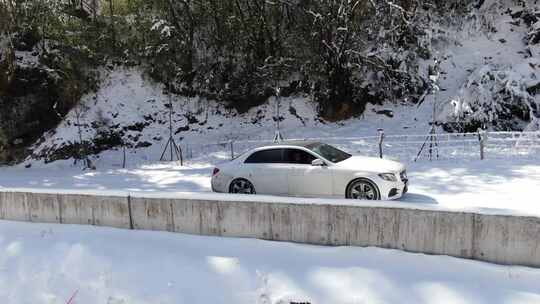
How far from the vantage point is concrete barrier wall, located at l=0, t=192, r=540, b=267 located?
605 cm

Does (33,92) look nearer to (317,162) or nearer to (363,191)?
(317,162)

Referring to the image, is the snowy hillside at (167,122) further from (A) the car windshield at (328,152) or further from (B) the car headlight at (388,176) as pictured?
(B) the car headlight at (388,176)

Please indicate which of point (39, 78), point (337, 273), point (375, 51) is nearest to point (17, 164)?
point (39, 78)

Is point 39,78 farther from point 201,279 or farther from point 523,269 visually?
point 523,269

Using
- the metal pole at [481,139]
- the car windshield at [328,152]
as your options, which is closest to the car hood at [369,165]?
the car windshield at [328,152]

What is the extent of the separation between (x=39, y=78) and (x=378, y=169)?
21209 mm

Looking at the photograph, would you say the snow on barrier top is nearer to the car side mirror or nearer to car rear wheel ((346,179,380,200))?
car rear wheel ((346,179,380,200))

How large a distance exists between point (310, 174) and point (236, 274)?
392 cm

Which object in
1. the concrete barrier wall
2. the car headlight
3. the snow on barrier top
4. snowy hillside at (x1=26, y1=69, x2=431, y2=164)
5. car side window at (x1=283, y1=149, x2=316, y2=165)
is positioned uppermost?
snowy hillside at (x1=26, y1=69, x2=431, y2=164)

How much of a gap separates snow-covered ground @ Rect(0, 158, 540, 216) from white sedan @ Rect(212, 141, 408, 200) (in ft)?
2.18

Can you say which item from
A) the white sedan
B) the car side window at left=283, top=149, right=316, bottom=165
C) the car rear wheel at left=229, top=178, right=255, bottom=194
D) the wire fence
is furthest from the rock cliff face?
the car side window at left=283, top=149, right=316, bottom=165

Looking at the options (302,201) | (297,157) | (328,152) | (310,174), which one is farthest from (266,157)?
(302,201)

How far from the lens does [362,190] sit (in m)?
9.39

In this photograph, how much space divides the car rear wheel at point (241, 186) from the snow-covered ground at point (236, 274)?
3028mm
